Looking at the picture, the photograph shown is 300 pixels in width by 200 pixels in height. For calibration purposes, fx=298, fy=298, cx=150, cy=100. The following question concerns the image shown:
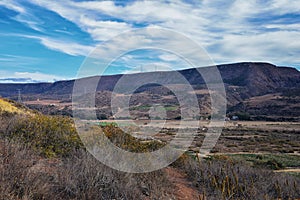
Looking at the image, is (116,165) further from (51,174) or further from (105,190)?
(51,174)

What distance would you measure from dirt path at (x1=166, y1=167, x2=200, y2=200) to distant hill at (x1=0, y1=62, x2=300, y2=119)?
59915 millimetres

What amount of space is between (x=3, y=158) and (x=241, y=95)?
107 m

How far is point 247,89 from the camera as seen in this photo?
11338cm

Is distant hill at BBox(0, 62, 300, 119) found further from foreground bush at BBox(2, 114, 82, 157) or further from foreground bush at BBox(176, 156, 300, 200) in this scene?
foreground bush at BBox(2, 114, 82, 157)

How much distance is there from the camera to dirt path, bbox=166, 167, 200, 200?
23.7 feet

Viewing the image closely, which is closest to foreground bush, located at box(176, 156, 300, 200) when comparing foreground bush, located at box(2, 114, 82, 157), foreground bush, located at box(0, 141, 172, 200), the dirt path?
the dirt path

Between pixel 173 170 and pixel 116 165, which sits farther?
pixel 173 170

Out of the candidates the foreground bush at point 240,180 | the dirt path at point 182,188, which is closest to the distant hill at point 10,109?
the dirt path at point 182,188

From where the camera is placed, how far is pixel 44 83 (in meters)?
161

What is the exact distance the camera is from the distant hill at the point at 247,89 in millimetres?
78375

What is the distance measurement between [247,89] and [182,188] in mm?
111787

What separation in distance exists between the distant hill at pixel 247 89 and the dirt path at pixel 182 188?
59.9 metres

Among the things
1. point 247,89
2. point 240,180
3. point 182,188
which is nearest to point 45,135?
point 182,188

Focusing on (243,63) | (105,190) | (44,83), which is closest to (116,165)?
(105,190)
